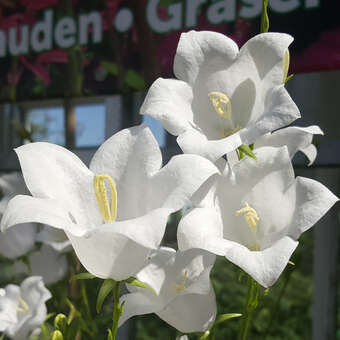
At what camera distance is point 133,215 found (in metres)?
0.33

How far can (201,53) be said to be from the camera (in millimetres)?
348

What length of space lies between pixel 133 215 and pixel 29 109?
3.72 feet

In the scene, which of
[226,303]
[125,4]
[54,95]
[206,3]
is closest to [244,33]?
[206,3]

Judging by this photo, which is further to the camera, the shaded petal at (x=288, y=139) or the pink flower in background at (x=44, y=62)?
the pink flower in background at (x=44, y=62)

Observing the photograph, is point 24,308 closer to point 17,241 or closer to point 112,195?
point 17,241

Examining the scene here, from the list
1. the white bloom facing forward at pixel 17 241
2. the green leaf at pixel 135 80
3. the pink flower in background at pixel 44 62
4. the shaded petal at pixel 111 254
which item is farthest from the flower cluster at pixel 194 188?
the pink flower in background at pixel 44 62

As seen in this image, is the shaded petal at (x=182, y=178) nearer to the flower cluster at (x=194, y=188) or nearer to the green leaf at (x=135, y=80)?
the flower cluster at (x=194, y=188)

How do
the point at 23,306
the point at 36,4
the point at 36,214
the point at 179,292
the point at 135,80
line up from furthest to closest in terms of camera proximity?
the point at 36,4, the point at 135,80, the point at 23,306, the point at 179,292, the point at 36,214

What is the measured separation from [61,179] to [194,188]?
9 centimetres

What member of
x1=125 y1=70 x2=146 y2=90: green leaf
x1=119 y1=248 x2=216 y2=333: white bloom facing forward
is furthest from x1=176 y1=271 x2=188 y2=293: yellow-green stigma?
x1=125 y1=70 x2=146 y2=90: green leaf

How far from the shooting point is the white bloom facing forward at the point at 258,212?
0.89 feet

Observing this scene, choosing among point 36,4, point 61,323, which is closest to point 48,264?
point 61,323

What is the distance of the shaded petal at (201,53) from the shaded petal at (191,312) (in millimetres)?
154

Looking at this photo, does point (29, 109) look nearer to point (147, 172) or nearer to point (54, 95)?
point (54, 95)
